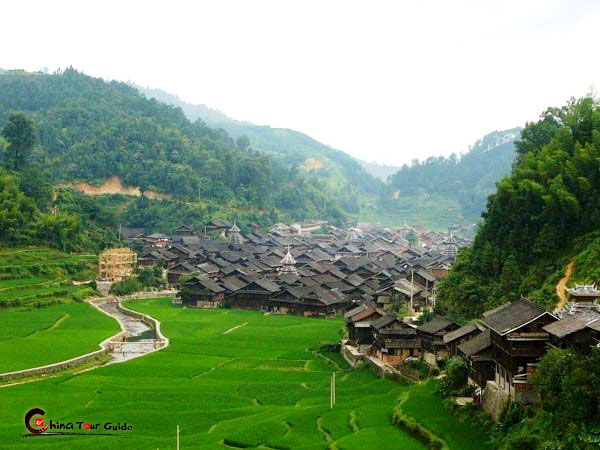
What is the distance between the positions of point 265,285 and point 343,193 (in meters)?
113

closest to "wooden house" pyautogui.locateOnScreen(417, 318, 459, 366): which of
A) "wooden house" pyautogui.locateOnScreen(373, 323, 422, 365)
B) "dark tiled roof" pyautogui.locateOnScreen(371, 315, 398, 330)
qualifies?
"wooden house" pyautogui.locateOnScreen(373, 323, 422, 365)

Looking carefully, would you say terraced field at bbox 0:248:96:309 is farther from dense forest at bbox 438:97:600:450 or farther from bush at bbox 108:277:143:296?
dense forest at bbox 438:97:600:450

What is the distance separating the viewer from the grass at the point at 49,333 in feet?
115

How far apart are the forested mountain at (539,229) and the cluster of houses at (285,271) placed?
8.82 metres

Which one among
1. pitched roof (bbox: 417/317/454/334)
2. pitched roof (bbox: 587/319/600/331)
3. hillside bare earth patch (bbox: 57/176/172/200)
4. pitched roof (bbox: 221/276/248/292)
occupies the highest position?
hillside bare earth patch (bbox: 57/176/172/200)

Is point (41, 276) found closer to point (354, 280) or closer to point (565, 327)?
point (354, 280)

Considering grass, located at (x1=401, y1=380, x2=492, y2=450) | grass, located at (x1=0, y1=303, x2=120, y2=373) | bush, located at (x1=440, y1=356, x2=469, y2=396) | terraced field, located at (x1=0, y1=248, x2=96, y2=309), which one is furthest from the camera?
terraced field, located at (x1=0, y1=248, x2=96, y2=309)

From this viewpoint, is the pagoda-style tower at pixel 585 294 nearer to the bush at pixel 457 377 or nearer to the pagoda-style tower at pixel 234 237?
the bush at pixel 457 377

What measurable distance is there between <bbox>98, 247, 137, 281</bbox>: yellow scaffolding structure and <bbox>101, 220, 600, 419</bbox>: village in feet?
14.7

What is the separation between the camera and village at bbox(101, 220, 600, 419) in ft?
76.0

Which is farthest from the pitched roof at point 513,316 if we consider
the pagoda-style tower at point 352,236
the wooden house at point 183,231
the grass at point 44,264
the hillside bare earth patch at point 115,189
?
the pagoda-style tower at point 352,236

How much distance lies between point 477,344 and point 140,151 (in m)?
86.1

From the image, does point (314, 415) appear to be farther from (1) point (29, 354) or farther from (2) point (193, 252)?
(2) point (193, 252)

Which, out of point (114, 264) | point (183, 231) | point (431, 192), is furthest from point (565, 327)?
point (431, 192)
